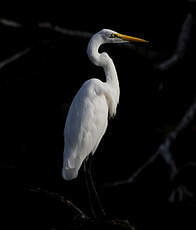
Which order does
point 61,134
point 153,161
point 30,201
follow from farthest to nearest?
point 61,134 < point 153,161 < point 30,201

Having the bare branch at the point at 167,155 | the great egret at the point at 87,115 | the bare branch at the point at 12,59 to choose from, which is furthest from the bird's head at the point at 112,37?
the bare branch at the point at 12,59

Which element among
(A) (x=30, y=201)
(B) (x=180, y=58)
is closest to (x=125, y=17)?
(B) (x=180, y=58)

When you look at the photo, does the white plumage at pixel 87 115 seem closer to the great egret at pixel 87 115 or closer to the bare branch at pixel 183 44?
the great egret at pixel 87 115

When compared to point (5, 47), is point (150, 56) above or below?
above

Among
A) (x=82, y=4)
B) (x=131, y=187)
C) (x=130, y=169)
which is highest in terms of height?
(x=82, y=4)

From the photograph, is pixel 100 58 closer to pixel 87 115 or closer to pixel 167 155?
pixel 87 115

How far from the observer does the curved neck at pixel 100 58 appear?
243cm

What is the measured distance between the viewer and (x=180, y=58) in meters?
4.09

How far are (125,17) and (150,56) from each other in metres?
0.55

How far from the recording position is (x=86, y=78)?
14.5ft

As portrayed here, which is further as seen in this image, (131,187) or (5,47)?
(5,47)

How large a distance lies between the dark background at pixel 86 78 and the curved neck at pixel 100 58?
1613mm

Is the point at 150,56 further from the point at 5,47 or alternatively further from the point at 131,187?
the point at 5,47

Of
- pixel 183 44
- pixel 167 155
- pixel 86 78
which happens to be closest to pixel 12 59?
pixel 86 78
